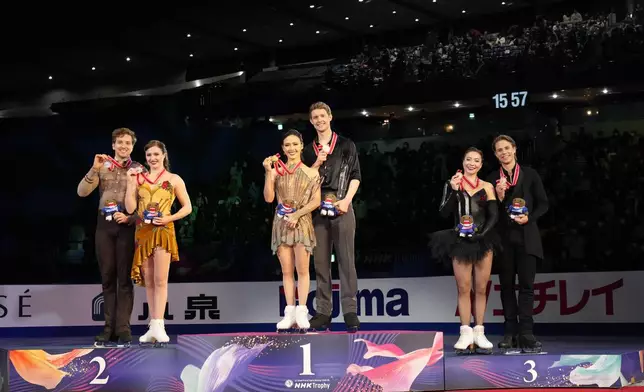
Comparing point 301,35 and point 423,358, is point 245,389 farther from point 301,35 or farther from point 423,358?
point 301,35

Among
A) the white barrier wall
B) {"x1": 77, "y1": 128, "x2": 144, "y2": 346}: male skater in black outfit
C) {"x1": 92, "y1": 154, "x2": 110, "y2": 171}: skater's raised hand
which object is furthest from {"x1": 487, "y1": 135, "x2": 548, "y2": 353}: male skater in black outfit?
{"x1": 92, "y1": 154, "x2": 110, "y2": 171}: skater's raised hand

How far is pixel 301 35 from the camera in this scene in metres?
10.9

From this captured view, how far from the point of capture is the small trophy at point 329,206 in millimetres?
5461

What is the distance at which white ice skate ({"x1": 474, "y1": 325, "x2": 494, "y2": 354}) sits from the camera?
18.5 ft

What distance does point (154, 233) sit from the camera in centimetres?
582

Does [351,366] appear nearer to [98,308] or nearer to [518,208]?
[518,208]

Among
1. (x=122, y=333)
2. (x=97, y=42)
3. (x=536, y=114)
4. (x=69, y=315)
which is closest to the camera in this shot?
(x=122, y=333)

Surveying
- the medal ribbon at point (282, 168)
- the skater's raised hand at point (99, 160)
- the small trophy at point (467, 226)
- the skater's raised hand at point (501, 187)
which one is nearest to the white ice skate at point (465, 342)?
the small trophy at point (467, 226)

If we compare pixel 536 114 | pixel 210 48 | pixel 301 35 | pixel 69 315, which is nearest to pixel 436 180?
pixel 536 114

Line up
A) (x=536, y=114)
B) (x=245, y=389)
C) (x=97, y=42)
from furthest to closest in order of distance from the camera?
(x=97, y=42) → (x=536, y=114) → (x=245, y=389)

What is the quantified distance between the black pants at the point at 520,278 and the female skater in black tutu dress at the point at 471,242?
11cm

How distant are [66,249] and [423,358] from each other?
5.85m

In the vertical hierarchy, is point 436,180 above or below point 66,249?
above

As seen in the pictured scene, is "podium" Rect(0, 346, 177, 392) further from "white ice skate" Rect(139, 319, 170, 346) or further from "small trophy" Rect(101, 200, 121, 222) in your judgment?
"small trophy" Rect(101, 200, 121, 222)
